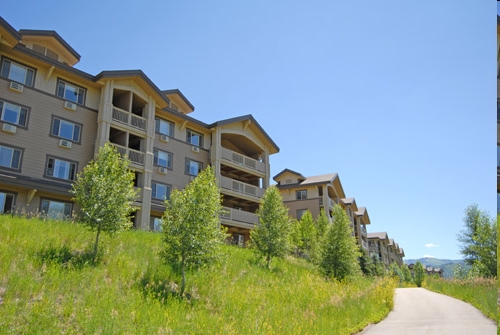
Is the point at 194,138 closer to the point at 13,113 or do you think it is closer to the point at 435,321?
the point at 13,113

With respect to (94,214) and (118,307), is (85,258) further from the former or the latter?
(118,307)

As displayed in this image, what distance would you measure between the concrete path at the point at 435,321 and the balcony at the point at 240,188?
655 inches

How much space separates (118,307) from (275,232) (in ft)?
43.9

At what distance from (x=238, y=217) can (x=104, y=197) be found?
16789 mm

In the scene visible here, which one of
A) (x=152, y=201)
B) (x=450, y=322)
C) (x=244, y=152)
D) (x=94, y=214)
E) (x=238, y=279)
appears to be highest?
(x=244, y=152)

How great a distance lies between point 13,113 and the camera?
872 inches

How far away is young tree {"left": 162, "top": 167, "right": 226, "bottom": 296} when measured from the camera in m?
14.9

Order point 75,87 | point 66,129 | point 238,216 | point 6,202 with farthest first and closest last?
point 238,216, point 75,87, point 66,129, point 6,202

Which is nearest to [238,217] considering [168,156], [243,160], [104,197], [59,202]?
[243,160]

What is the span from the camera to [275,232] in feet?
77.7

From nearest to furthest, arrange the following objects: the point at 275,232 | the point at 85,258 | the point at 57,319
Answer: the point at 57,319, the point at 85,258, the point at 275,232

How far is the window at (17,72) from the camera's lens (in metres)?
22.4

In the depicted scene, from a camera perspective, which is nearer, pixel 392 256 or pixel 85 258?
pixel 85 258

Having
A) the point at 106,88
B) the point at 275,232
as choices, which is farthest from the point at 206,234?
the point at 106,88
